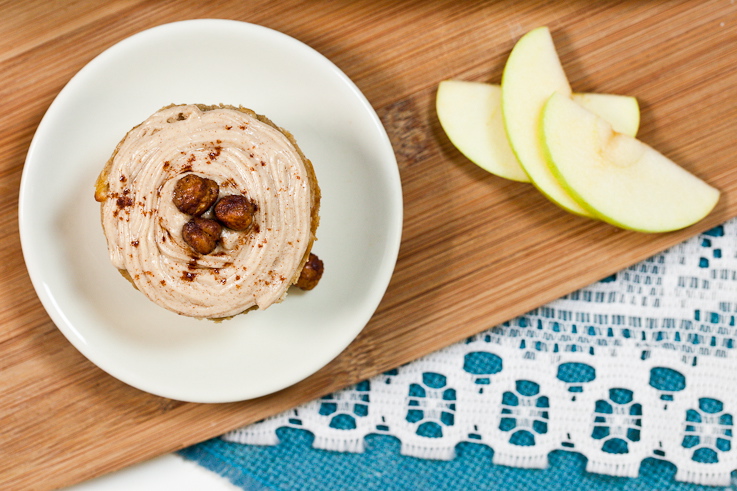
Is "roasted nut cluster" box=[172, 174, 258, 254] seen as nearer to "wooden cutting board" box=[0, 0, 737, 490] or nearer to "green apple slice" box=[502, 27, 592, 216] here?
"wooden cutting board" box=[0, 0, 737, 490]

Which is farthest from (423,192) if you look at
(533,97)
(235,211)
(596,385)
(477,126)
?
(596,385)

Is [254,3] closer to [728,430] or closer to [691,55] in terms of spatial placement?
[691,55]

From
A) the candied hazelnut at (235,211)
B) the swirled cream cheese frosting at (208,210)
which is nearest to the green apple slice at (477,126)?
the swirled cream cheese frosting at (208,210)

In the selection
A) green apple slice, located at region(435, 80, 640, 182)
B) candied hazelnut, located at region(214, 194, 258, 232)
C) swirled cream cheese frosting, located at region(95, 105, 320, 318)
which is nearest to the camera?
candied hazelnut, located at region(214, 194, 258, 232)

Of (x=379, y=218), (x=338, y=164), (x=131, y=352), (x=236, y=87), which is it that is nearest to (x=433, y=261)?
(x=379, y=218)

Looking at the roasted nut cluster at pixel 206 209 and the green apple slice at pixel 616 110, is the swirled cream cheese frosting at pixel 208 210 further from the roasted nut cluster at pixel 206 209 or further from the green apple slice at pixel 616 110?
the green apple slice at pixel 616 110

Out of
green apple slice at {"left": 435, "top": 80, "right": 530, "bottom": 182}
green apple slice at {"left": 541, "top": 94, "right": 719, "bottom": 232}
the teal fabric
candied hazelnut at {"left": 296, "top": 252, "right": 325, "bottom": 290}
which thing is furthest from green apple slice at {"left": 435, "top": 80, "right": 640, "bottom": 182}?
the teal fabric
